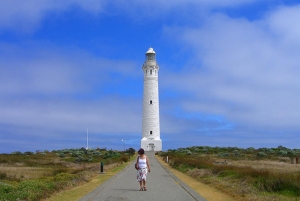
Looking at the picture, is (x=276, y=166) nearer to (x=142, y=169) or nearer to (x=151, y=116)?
(x=142, y=169)

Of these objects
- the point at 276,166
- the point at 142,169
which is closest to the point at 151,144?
the point at 276,166

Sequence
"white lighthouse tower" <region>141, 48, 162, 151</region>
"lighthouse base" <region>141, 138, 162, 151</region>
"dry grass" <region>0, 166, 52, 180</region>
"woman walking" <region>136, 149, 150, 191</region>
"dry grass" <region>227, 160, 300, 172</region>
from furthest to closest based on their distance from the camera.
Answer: "lighthouse base" <region>141, 138, 162, 151</region>
"white lighthouse tower" <region>141, 48, 162, 151</region>
"dry grass" <region>227, 160, 300, 172</region>
"dry grass" <region>0, 166, 52, 180</region>
"woman walking" <region>136, 149, 150, 191</region>

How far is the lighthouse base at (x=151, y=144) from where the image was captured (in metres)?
65.9

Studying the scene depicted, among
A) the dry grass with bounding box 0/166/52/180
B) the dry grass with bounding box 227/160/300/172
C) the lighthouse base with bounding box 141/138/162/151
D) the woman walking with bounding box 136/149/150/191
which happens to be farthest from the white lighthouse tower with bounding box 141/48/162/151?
the woman walking with bounding box 136/149/150/191

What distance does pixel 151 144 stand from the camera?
66.2 metres

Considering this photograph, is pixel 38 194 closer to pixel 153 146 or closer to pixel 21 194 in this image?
pixel 21 194

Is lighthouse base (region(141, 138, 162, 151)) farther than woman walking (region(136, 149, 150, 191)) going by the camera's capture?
Yes

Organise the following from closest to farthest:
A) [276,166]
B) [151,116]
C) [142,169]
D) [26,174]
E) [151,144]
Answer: [142,169]
[26,174]
[276,166]
[151,116]
[151,144]

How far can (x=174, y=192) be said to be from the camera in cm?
1455

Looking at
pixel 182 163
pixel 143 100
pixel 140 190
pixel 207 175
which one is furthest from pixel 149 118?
pixel 140 190

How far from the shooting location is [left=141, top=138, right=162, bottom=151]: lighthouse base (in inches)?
2594

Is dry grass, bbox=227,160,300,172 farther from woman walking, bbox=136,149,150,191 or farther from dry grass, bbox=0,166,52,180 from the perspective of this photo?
dry grass, bbox=0,166,52,180

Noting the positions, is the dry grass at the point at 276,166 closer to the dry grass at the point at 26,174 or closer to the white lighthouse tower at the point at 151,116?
the dry grass at the point at 26,174

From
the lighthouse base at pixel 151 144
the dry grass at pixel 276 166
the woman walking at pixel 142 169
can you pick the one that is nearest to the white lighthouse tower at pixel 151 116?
the lighthouse base at pixel 151 144
